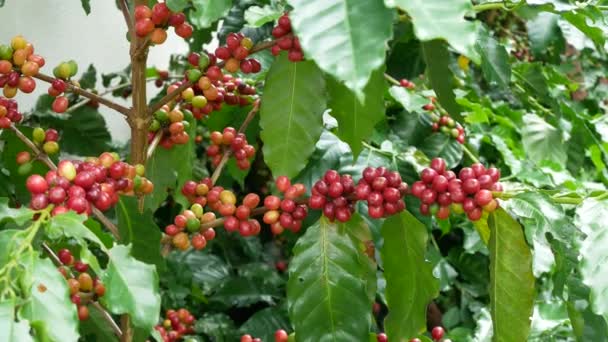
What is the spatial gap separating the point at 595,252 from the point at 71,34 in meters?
1.30

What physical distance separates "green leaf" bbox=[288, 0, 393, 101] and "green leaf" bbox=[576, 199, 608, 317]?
0.29m

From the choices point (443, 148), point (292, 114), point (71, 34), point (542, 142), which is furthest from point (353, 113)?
point (71, 34)

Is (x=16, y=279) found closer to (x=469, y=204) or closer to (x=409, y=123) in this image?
(x=469, y=204)

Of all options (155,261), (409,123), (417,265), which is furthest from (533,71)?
(155,261)

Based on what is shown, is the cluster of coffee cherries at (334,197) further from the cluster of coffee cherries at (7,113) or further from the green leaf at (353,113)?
the cluster of coffee cherries at (7,113)

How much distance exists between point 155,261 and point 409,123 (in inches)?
31.0

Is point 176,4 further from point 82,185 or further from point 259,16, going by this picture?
point 259,16

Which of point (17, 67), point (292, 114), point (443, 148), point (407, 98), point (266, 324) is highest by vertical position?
point (17, 67)

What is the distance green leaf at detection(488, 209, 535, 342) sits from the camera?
0.75m

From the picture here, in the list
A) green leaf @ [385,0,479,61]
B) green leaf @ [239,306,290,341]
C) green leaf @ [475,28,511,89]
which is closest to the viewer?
green leaf @ [385,0,479,61]

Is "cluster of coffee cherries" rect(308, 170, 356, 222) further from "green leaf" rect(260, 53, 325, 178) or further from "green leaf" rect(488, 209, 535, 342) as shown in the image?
"green leaf" rect(488, 209, 535, 342)

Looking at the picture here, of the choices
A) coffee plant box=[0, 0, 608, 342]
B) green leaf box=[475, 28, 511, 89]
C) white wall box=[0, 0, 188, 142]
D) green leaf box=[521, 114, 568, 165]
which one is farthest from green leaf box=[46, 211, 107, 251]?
green leaf box=[521, 114, 568, 165]

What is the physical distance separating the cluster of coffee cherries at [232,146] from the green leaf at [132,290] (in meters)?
0.35

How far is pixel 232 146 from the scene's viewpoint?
91cm
